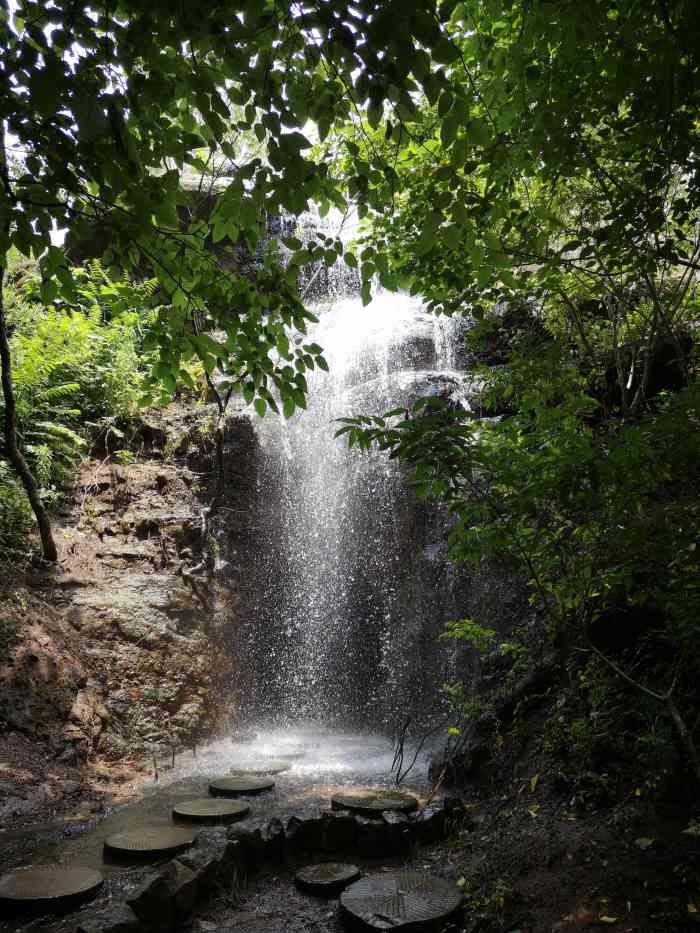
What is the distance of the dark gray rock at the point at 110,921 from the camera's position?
3.54 meters

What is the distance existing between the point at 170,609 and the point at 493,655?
4.84 metres

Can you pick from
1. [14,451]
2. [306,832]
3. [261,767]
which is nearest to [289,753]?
[261,767]

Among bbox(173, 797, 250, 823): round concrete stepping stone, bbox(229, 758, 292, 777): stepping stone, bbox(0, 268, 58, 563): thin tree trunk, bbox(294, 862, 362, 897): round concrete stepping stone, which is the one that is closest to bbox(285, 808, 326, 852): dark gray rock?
bbox(294, 862, 362, 897): round concrete stepping stone

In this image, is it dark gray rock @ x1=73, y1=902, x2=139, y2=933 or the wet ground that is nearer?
dark gray rock @ x1=73, y1=902, x2=139, y2=933

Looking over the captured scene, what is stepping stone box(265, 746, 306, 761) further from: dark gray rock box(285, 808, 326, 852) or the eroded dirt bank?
dark gray rock box(285, 808, 326, 852)

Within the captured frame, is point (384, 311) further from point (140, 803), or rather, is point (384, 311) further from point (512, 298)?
point (140, 803)

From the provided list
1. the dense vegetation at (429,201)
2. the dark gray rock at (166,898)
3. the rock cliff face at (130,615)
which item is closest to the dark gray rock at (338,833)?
the dark gray rock at (166,898)

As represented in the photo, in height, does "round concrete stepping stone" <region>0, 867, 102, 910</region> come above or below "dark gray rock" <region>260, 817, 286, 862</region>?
above

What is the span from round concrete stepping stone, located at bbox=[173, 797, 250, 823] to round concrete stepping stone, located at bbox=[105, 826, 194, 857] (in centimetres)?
28

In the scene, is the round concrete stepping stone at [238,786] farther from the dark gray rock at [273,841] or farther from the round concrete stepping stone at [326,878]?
the round concrete stepping stone at [326,878]

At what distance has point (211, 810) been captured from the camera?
18.5 feet

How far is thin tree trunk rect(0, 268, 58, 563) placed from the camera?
302 inches

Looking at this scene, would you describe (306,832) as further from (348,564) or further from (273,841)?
(348,564)

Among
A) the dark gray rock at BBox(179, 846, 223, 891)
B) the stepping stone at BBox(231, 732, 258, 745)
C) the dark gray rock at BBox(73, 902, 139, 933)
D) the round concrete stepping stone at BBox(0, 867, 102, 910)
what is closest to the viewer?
the dark gray rock at BBox(73, 902, 139, 933)
